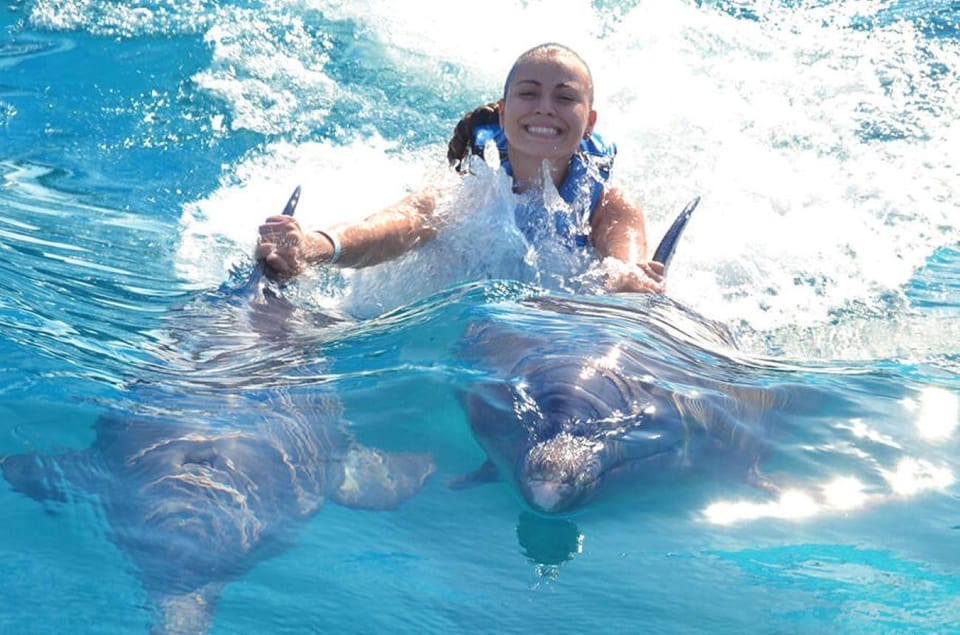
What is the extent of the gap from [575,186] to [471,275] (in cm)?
61

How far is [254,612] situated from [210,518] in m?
0.35

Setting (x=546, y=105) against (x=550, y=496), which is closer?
(x=550, y=496)

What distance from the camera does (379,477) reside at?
343 cm

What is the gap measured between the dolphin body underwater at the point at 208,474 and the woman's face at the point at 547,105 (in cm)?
177

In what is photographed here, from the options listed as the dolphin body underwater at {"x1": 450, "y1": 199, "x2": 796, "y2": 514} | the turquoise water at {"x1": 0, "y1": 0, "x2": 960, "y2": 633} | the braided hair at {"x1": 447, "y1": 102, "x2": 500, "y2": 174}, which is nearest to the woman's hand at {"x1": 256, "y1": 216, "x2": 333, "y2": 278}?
the turquoise water at {"x1": 0, "y1": 0, "x2": 960, "y2": 633}

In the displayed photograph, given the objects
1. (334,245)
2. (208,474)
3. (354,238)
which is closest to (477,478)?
(208,474)

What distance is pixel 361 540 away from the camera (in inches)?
123

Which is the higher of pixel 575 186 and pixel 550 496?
pixel 575 186

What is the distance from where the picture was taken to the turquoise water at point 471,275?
2.98m

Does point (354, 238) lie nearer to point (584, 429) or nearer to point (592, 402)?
point (592, 402)

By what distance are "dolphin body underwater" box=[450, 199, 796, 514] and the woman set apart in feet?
2.41

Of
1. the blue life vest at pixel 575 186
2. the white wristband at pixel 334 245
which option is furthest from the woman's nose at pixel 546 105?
the white wristband at pixel 334 245

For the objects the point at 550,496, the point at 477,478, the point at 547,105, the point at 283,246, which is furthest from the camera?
the point at 547,105

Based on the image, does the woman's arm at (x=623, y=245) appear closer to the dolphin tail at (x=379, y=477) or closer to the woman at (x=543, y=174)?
the woman at (x=543, y=174)
